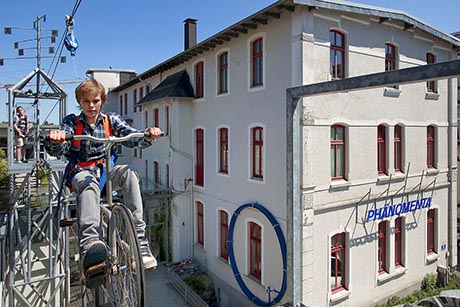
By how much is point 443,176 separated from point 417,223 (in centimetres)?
254

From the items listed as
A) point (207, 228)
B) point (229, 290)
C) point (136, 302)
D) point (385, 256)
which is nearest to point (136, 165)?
point (207, 228)

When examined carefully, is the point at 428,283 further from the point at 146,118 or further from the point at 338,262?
the point at 146,118

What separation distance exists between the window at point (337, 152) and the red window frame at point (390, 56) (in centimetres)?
318

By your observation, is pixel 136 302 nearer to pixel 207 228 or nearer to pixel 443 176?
pixel 207 228

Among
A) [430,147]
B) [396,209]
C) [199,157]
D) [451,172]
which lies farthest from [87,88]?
[451,172]

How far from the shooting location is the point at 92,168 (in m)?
3.48

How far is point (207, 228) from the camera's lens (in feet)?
50.7

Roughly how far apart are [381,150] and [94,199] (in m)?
11.6

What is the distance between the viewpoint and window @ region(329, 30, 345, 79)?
11.2 meters

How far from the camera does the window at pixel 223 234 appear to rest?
14461 millimetres

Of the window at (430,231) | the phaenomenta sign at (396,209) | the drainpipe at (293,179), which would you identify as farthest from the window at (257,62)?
the window at (430,231)

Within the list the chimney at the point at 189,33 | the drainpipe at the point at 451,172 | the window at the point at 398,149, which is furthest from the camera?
the chimney at the point at 189,33

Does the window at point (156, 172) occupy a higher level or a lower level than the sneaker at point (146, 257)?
lower

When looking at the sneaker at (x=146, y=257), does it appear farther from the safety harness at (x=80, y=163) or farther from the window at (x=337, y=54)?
the window at (x=337, y=54)
